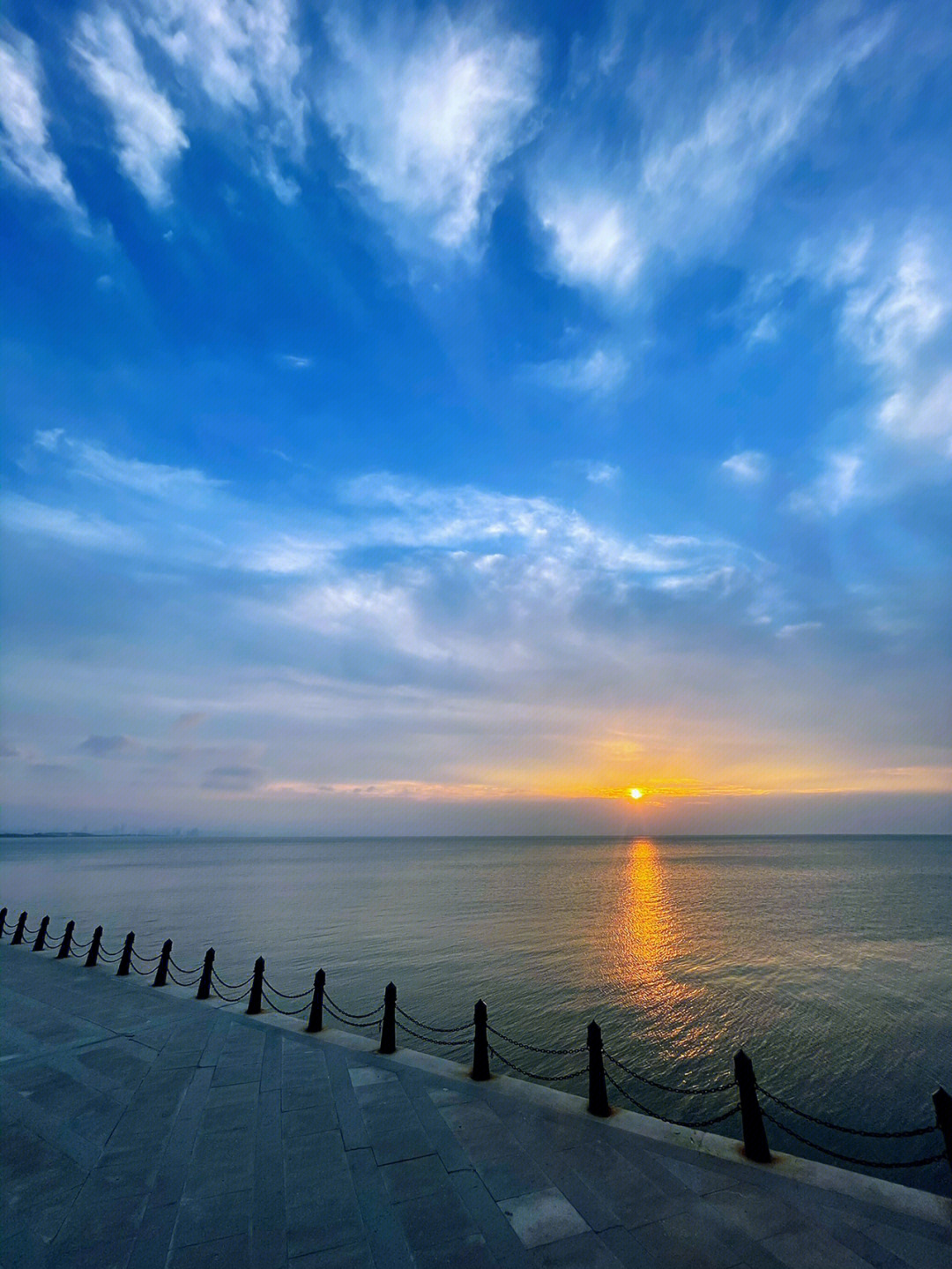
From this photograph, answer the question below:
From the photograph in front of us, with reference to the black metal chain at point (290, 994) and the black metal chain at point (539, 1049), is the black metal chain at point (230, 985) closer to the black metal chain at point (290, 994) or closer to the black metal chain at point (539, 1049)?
the black metal chain at point (290, 994)

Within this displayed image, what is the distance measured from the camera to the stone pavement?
21.6ft

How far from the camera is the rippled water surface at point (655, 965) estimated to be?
16.8m

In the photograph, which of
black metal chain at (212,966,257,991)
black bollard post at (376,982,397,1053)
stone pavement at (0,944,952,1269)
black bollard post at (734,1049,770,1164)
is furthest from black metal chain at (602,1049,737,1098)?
black metal chain at (212,966,257,991)

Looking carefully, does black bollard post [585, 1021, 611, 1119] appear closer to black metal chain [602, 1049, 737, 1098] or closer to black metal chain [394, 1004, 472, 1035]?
black metal chain [602, 1049, 737, 1098]

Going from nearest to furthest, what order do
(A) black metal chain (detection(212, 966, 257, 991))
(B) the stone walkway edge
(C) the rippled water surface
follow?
(B) the stone walkway edge, (C) the rippled water surface, (A) black metal chain (detection(212, 966, 257, 991))

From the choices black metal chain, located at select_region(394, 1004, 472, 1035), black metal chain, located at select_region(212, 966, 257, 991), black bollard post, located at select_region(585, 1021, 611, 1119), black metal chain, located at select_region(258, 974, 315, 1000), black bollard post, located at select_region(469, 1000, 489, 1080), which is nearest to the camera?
black bollard post, located at select_region(585, 1021, 611, 1119)

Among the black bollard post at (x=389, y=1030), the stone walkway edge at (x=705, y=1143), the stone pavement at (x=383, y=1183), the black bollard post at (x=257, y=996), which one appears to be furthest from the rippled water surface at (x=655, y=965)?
the stone pavement at (x=383, y=1183)

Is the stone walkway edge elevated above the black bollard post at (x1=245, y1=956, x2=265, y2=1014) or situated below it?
below

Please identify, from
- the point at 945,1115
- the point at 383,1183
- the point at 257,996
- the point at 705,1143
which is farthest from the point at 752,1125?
the point at 257,996

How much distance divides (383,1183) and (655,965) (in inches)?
1075

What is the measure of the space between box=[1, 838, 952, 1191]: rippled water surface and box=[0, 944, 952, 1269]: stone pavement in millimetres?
6471

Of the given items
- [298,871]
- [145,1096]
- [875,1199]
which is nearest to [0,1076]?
[145,1096]

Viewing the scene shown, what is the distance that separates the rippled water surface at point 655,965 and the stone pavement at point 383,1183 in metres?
6.47

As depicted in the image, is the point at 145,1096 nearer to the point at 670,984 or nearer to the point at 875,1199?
the point at 875,1199
